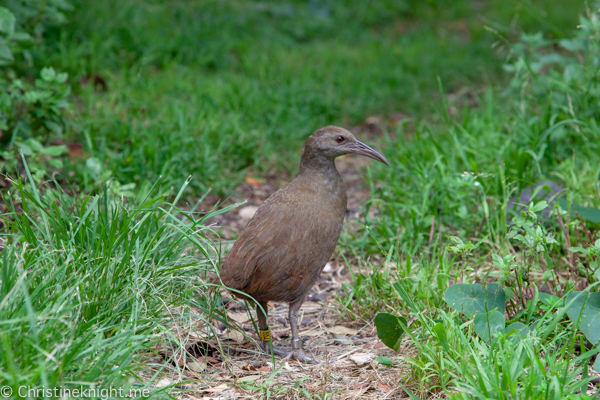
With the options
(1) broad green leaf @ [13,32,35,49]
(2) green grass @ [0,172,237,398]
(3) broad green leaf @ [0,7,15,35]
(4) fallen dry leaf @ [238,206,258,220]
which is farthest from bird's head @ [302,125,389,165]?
(1) broad green leaf @ [13,32,35,49]

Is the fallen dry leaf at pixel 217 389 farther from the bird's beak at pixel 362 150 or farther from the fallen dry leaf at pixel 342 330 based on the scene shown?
the bird's beak at pixel 362 150

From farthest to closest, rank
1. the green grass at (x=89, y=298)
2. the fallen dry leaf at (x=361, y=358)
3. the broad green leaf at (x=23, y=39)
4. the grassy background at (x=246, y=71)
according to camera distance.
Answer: the grassy background at (x=246, y=71) → the broad green leaf at (x=23, y=39) → the fallen dry leaf at (x=361, y=358) → the green grass at (x=89, y=298)

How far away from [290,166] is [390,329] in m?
2.90

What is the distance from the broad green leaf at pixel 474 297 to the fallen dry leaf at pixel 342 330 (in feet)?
2.38

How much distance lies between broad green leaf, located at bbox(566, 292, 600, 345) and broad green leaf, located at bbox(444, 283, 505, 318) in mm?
332

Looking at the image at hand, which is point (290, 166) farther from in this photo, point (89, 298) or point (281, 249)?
point (89, 298)

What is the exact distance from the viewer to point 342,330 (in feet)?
11.8

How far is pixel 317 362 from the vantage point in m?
3.23

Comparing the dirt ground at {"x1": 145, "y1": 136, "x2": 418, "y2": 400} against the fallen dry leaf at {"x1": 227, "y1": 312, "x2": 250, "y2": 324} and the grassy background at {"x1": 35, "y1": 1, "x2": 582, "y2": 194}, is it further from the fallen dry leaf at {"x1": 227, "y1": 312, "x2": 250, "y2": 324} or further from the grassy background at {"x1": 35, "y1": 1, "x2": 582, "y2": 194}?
the grassy background at {"x1": 35, "y1": 1, "x2": 582, "y2": 194}

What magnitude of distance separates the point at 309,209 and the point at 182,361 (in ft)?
3.56

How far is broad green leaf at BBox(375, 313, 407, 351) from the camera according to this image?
2.99 meters

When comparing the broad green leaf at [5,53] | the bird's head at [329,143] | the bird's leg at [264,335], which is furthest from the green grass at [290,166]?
the broad green leaf at [5,53]

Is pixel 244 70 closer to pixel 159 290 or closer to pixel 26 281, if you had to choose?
pixel 159 290

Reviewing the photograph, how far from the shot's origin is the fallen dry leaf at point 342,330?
3559 millimetres
